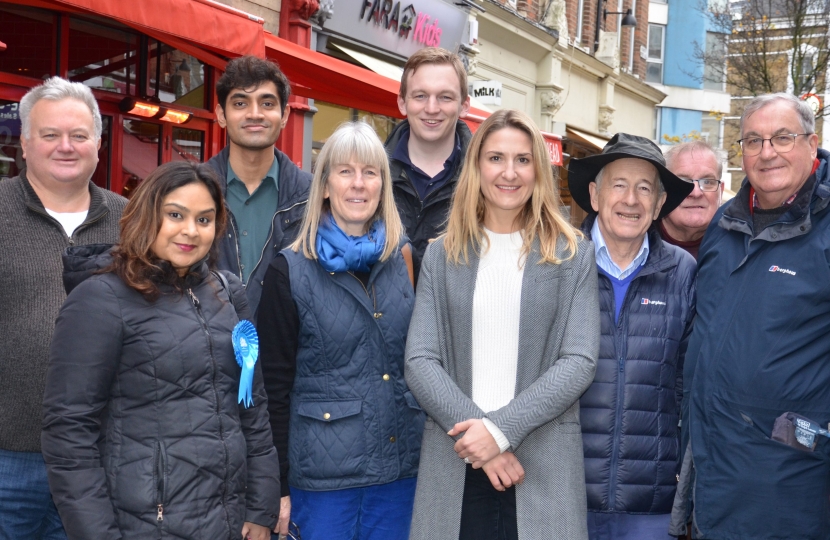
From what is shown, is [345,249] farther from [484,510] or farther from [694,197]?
[694,197]

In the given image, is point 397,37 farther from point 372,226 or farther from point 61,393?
point 61,393

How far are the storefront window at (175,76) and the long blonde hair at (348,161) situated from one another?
530 cm

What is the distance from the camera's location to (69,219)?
331cm

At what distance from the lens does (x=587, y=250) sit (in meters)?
3.21

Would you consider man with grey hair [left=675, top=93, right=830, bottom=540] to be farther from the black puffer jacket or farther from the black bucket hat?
the black puffer jacket

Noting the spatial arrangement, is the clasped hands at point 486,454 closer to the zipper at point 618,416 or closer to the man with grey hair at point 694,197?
the zipper at point 618,416

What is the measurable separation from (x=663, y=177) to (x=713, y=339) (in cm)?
70

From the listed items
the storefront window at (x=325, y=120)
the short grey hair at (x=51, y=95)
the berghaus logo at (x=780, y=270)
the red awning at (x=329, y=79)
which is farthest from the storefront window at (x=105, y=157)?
the berghaus logo at (x=780, y=270)

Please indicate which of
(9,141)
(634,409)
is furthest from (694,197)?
(9,141)

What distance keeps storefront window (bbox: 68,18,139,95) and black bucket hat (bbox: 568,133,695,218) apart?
5211mm

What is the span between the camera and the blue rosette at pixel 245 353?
279cm

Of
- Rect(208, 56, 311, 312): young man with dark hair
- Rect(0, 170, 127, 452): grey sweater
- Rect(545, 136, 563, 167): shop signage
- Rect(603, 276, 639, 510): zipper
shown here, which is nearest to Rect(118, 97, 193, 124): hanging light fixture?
Rect(545, 136, 563, 167): shop signage

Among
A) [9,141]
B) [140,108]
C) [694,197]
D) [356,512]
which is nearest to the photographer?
[356,512]

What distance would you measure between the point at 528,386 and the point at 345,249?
2.81 feet
